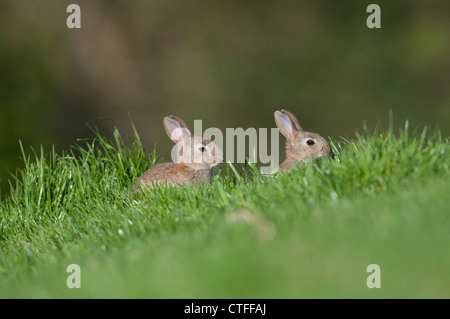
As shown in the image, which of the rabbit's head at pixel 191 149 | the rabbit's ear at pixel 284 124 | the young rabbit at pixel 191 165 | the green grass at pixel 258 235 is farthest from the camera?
the rabbit's ear at pixel 284 124

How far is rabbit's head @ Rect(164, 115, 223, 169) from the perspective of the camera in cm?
712

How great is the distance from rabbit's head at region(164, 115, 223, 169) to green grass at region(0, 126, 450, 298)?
70cm

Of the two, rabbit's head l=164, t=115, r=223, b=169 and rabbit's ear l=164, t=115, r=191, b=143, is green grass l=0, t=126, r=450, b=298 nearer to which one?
rabbit's head l=164, t=115, r=223, b=169

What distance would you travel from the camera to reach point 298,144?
25.2 ft

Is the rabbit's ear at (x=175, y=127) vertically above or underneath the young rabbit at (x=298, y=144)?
above

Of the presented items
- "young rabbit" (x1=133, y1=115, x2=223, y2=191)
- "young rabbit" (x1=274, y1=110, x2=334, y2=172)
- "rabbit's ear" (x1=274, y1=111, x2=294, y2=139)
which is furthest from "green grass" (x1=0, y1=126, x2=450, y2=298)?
"rabbit's ear" (x1=274, y1=111, x2=294, y2=139)

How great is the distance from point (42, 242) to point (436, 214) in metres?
3.21

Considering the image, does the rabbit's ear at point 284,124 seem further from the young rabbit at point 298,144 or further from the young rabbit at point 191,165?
the young rabbit at point 191,165

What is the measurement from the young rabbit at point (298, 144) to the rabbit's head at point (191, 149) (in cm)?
73

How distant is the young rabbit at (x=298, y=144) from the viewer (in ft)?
24.5

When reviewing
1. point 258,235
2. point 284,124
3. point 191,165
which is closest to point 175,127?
point 191,165

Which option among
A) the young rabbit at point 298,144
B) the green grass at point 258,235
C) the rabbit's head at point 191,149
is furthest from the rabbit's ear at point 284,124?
the green grass at point 258,235
